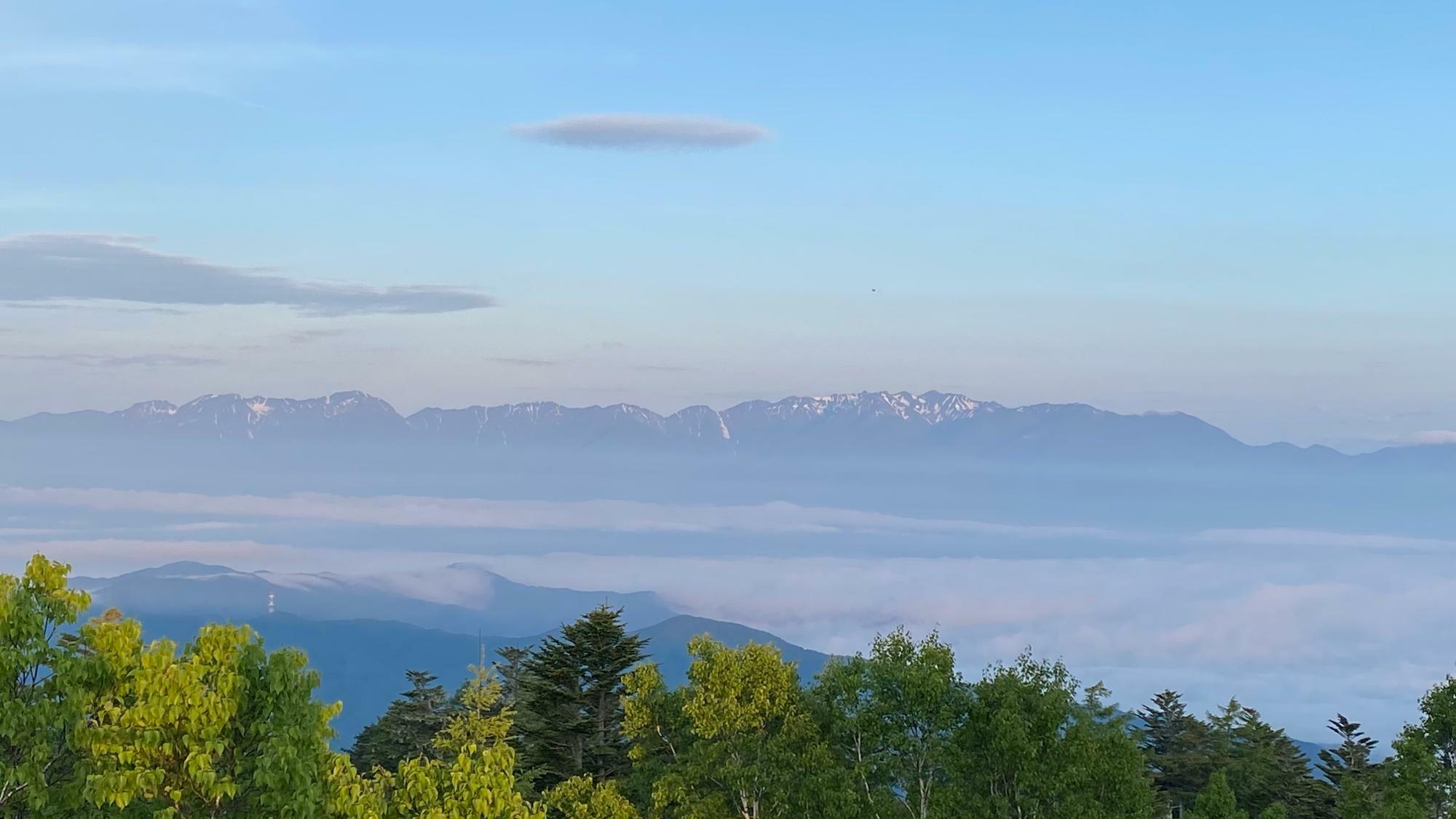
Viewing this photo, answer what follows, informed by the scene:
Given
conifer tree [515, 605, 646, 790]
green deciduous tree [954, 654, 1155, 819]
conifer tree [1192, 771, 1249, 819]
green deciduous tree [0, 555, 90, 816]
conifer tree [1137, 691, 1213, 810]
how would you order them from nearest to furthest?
1. green deciduous tree [0, 555, 90, 816]
2. green deciduous tree [954, 654, 1155, 819]
3. conifer tree [1192, 771, 1249, 819]
4. conifer tree [515, 605, 646, 790]
5. conifer tree [1137, 691, 1213, 810]

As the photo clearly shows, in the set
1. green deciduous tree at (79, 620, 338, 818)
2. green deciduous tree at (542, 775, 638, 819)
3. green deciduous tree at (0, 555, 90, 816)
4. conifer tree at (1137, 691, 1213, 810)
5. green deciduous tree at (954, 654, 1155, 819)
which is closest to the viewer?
green deciduous tree at (79, 620, 338, 818)

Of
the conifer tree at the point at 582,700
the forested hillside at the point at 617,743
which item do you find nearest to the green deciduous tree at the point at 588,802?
the forested hillside at the point at 617,743

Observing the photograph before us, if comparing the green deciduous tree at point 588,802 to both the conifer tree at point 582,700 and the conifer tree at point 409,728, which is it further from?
the conifer tree at point 409,728

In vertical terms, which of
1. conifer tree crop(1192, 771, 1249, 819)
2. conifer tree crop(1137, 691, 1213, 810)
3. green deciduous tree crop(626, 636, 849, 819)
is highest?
green deciduous tree crop(626, 636, 849, 819)

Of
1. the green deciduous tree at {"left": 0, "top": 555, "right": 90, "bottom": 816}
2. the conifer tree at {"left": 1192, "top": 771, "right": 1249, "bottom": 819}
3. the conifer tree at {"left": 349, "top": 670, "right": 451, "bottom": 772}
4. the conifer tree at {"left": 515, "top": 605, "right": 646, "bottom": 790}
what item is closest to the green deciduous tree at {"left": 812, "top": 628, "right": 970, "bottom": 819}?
the conifer tree at {"left": 1192, "top": 771, "right": 1249, "bottom": 819}

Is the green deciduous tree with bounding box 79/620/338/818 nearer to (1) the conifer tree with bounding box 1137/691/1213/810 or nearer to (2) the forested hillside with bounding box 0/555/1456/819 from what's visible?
(2) the forested hillside with bounding box 0/555/1456/819

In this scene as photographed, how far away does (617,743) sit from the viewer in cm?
6347

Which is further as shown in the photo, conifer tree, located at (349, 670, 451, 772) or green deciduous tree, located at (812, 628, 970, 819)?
conifer tree, located at (349, 670, 451, 772)

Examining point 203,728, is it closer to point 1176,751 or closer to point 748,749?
point 748,749

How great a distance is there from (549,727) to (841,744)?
1841 cm

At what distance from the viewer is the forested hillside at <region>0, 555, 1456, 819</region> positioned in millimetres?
22891

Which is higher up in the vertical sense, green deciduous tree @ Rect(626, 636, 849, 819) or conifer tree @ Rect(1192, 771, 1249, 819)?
green deciduous tree @ Rect(626, 636, 849, 819)

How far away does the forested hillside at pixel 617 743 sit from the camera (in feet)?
75.1

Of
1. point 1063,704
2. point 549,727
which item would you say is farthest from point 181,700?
point 549,727
